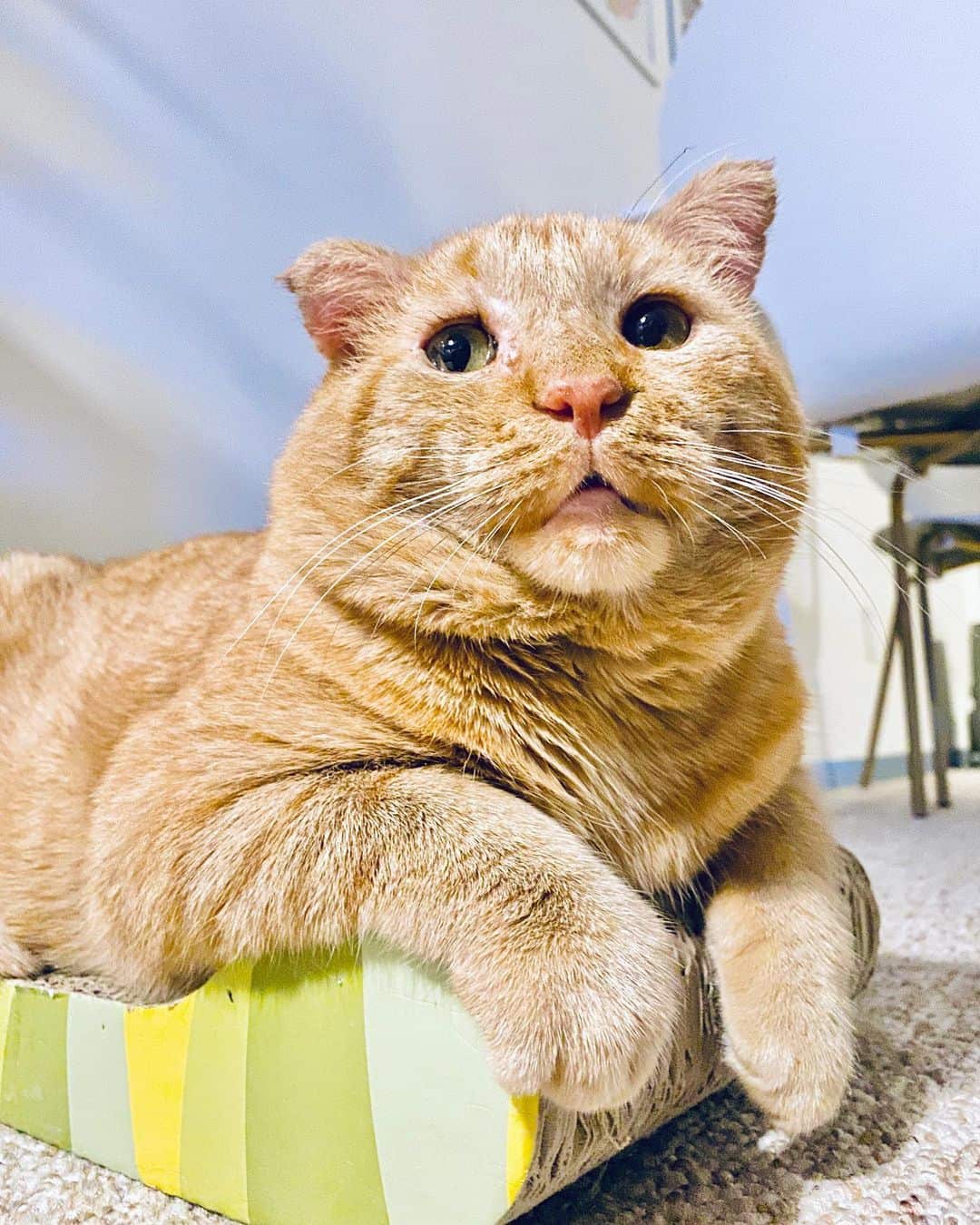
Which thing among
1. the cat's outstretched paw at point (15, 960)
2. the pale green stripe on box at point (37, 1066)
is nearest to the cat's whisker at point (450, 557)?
the pale green stripe on box at point (37, 1066)

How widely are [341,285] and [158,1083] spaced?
0.83 metres

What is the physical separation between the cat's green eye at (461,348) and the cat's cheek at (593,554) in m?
0.22

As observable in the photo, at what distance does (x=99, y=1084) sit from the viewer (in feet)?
3.13

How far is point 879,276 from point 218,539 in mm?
1187

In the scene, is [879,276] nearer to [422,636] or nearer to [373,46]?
[373,46]

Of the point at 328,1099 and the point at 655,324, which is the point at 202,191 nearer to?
the point at 655,324

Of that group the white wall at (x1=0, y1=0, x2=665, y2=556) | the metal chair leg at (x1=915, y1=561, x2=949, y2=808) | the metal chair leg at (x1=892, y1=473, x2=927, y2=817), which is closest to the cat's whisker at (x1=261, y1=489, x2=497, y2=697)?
the white wall at (x1=0, y1=0, x2=665, y2=556)

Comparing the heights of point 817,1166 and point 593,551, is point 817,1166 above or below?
below

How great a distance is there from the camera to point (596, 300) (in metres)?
0.98

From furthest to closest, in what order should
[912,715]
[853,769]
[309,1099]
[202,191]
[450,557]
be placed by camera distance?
1. [853,769]
2. [912,715]
3. [202,191]
4. [450,557]
5. [309,1099]

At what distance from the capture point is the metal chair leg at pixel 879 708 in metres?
3.06

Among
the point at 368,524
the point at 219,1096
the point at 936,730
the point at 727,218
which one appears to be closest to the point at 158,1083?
the point at 219,1096

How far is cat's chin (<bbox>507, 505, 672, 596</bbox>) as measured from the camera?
827 mm

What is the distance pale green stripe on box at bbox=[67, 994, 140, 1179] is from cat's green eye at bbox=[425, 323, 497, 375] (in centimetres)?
69
